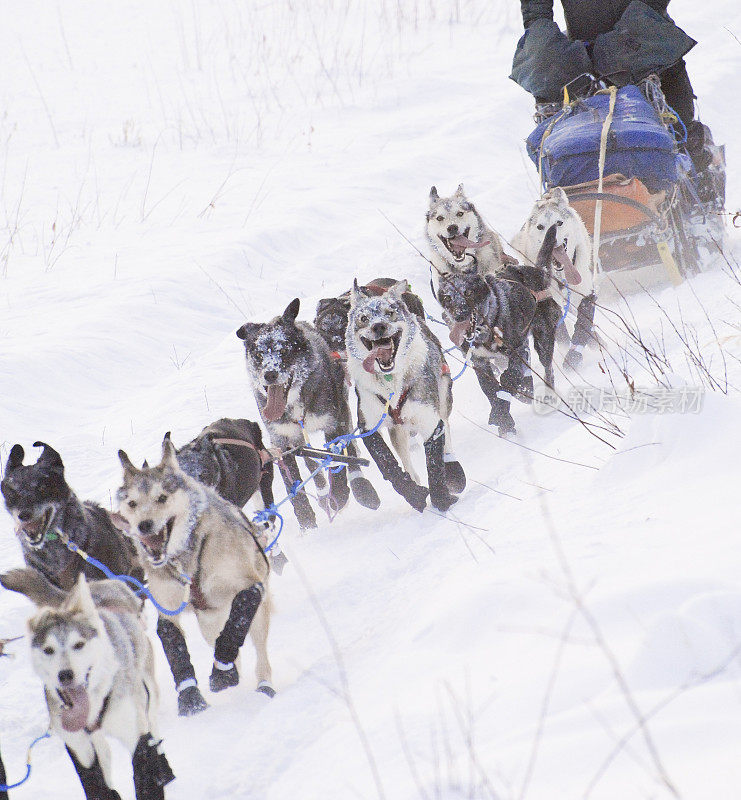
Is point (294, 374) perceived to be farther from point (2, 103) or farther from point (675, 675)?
point (2, 103)

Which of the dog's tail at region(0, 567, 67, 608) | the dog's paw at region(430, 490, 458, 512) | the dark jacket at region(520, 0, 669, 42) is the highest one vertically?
the dark jacket at region(520, 0, 669, 42)

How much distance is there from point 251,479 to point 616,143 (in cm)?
298

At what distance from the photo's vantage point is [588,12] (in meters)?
5.54

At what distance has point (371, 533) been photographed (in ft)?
12.1

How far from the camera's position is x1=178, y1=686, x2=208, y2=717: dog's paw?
102 inches

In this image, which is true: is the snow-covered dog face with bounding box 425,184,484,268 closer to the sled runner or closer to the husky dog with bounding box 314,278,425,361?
the sled runner

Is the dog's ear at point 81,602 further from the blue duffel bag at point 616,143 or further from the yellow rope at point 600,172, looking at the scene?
the blue duffel bag at point 616,143

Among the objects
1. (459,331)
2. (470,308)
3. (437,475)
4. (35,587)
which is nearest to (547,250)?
(470,308)

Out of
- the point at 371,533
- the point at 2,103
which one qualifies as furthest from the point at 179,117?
the point at 371,533

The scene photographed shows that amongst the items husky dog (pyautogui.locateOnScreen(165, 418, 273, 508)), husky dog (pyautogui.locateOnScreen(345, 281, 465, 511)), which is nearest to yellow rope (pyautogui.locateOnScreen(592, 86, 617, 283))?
husky dog (pyautogui.locateOnScreen(345, 281, 465, 511))

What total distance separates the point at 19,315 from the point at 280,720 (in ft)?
14.6

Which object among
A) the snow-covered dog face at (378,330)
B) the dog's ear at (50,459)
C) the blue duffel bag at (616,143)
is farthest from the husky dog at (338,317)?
the dog's ear at (50,459)

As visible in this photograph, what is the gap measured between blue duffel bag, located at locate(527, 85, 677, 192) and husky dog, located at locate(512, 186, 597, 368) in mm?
320

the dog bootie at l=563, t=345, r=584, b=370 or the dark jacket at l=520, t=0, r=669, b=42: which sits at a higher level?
the dark jacket at l=520, t=0, r=669, b=42
